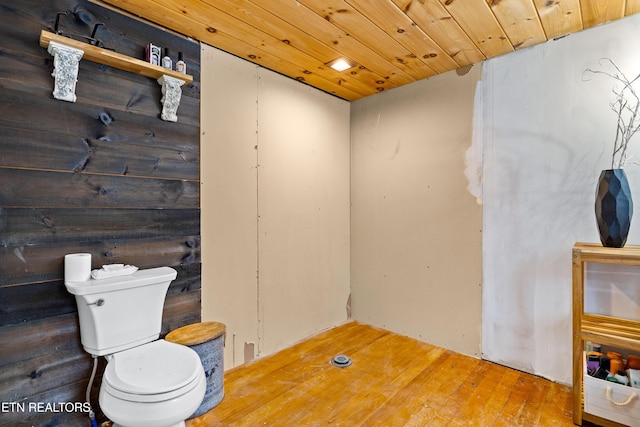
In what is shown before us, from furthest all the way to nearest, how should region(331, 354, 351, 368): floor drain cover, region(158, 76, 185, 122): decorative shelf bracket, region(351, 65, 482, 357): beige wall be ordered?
region(351, 65, 482, 357): beige wall, region(331, 354, 351, 368): floor drain cover, region(158, 76, 185, 122): decorative shelf bracket

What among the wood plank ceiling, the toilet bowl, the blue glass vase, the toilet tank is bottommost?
the toilet bowl

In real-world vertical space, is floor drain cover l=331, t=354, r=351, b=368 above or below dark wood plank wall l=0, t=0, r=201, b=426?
below

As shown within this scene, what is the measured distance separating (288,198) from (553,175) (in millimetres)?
1879

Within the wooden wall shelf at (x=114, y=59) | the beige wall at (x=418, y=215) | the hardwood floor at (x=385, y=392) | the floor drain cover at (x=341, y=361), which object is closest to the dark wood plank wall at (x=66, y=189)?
the wooden wall shelf at (x=114, y=59)

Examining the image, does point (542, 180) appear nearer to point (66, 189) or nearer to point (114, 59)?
point (114, 59)

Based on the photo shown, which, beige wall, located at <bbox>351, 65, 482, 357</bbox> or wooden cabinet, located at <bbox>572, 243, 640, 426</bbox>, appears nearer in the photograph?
wooden cabinet, located at <bbox>572, 243, 640, 426</bbox>

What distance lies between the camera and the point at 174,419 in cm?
129

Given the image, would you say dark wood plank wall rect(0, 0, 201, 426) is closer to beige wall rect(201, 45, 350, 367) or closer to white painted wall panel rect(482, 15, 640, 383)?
beige wall rect(201, 45, 350, 367)

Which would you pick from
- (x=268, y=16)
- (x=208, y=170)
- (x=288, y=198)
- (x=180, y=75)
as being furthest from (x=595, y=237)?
(x=180, y=75)

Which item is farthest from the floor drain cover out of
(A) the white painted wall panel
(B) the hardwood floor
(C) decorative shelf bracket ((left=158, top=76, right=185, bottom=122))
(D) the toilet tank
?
(C) decorative shelf bracket ((left=158, top=76, right=185, bottom=122))

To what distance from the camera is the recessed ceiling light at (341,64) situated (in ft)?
7.77

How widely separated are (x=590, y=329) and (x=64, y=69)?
2957 millimetres

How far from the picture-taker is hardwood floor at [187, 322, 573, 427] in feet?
5.77

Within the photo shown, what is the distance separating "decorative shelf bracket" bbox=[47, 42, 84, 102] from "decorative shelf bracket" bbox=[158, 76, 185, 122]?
0.40 meters
